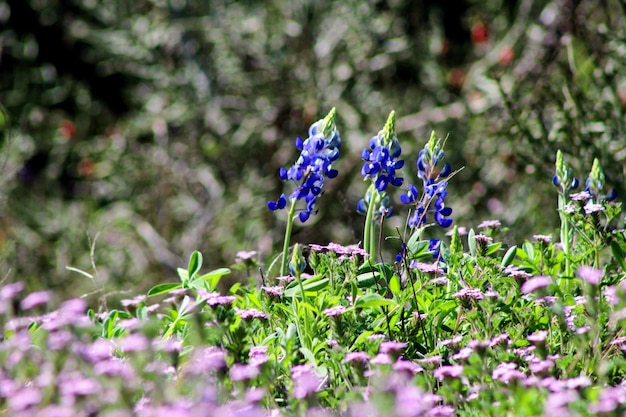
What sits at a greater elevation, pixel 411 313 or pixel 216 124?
pixel 411 313

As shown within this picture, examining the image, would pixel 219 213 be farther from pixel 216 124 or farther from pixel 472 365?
pixel 472 365

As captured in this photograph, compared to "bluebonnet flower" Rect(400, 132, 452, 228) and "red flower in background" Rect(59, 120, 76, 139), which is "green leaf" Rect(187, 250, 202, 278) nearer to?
"bluebonnet flower" Rect(400, 132, 452, 228)

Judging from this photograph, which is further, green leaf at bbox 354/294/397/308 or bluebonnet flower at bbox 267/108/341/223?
bluebonnet flower at bbox 267/108/341/223

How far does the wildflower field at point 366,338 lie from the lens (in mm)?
1477

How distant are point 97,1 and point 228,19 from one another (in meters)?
1.31

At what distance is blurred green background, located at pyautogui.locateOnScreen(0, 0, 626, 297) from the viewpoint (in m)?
6.35

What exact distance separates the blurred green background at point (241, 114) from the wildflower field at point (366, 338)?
379cm

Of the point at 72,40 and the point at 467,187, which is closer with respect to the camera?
the point at 467,187

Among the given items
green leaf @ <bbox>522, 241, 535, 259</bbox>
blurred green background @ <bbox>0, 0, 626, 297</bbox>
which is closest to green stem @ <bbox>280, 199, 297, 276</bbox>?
green leaf @ <bbox>522, 241, 535, 259</bbox>

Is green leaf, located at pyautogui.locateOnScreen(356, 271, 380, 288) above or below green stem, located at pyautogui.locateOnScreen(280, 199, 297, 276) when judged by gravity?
below

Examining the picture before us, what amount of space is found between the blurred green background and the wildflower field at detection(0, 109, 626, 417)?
3786 mm

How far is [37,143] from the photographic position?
7352 millimetres

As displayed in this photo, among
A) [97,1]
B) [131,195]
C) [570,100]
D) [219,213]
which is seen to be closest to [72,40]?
[97,1]

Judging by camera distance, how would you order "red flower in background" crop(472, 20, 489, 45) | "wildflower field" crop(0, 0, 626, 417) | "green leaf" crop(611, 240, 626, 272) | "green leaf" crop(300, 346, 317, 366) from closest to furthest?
"green leaf" crop(300, 346, 317, 366) < "green leaf" crop(611, 240, 626, 272) < "wildflower field" crop(0, 0, 626, 417) < "red flower in background" crop(472, 20, 489, 45)
